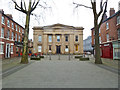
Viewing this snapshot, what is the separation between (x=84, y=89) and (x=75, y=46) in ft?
116

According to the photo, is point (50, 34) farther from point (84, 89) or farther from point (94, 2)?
point (84, 89)

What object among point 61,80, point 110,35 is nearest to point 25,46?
point 61,80

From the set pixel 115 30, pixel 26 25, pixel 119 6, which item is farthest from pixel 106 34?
pixel 26 25

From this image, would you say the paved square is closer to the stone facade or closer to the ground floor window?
the ground floor window

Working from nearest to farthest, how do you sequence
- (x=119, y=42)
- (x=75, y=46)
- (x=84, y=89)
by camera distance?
(x=84, y=89)
(x=119, y=42)
(x=75, y=46)

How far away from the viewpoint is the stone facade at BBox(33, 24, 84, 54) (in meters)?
38.2

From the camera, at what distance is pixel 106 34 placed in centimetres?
2200

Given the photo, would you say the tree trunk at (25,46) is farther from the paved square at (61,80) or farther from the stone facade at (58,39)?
the stone facade at (58,39)

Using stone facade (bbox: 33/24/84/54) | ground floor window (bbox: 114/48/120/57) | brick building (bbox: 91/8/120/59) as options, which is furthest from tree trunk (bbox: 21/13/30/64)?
stone facade (bbox: 33/24/84/54)

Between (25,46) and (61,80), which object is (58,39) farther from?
Result: (61,80)

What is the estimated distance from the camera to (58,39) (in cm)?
3909

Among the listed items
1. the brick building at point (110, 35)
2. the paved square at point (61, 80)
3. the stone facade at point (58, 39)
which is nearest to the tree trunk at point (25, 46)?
the paved square at point (61, 80)

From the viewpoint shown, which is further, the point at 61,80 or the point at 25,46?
the point at 25,46

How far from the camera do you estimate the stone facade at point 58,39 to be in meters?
38.2
